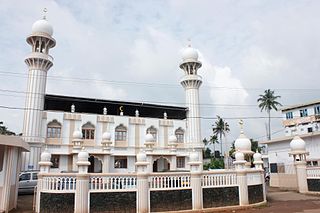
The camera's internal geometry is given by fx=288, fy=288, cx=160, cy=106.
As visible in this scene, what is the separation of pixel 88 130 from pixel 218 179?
19470 millimetres

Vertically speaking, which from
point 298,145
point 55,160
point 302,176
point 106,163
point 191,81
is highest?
point 191,81

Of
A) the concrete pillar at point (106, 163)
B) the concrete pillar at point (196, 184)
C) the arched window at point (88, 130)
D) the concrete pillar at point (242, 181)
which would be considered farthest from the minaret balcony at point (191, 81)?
the concrete pillar at point (196, 184)

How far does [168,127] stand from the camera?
106 ft

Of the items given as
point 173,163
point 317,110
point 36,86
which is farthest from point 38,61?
point 317,110

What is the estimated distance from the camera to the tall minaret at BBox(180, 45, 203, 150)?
3297cm

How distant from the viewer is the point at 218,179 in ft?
39.8

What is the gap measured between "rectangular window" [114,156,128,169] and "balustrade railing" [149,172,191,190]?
18484mm

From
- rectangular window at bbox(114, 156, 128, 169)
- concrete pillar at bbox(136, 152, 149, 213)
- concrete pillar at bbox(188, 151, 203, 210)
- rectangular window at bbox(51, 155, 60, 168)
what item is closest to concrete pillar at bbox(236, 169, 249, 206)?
concrete pillar at bbox(188, 151, 203, 210)

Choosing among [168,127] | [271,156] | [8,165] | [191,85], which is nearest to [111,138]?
[168,127]

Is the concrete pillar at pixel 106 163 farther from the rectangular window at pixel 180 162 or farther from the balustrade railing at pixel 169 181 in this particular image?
the balustrade railing at pixel 169 181

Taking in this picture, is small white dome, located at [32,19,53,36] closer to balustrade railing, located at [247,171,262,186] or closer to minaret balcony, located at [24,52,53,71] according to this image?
minaret balcony, located at [24,52,53,71]

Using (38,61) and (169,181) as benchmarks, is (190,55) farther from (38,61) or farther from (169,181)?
(169,181)

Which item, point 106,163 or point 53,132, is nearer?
point 106,163

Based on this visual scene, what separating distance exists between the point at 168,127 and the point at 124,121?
5.18 meters
